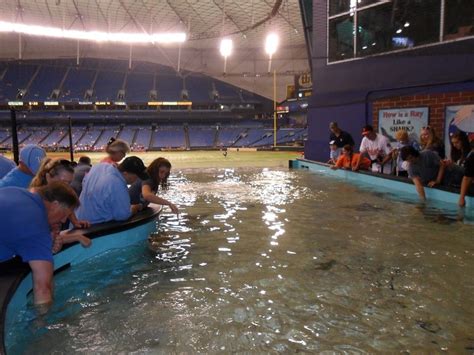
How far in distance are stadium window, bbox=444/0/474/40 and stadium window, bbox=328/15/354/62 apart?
360 centimetres

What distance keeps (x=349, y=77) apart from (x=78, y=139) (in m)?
32.9

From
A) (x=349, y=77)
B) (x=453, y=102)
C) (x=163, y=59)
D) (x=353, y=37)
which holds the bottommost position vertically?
(x=453, y=102)

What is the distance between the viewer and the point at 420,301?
128 inches

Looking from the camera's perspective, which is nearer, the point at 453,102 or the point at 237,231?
the point at 237,231

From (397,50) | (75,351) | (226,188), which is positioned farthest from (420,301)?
(397,50)

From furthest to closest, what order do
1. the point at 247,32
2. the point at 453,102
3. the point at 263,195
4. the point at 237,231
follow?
the point at 247,32, the point at 453,102, the point at 263,195, the point at 237,231

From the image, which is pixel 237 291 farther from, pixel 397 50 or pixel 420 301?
pixel 397 50

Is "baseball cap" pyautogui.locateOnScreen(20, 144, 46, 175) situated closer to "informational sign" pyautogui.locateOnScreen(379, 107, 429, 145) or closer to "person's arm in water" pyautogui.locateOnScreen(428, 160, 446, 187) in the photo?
"person's arm in water" pyautogui.locateOnScreen(428, 160, 446, 187)

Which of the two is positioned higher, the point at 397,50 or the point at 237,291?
the point at 397,50

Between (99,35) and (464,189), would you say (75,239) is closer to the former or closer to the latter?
(464,189)

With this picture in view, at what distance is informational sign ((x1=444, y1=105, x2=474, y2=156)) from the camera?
979 cm

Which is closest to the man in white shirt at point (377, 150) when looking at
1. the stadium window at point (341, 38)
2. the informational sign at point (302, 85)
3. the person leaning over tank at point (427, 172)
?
the person leaning over tank at point (427, 172)

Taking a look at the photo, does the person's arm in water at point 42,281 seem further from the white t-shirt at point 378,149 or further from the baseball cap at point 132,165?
the white t-shirt at point 378,149

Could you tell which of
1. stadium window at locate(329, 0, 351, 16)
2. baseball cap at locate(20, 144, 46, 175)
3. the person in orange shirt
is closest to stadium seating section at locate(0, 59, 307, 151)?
stadium window at locate(329, 0, 351, 16)
